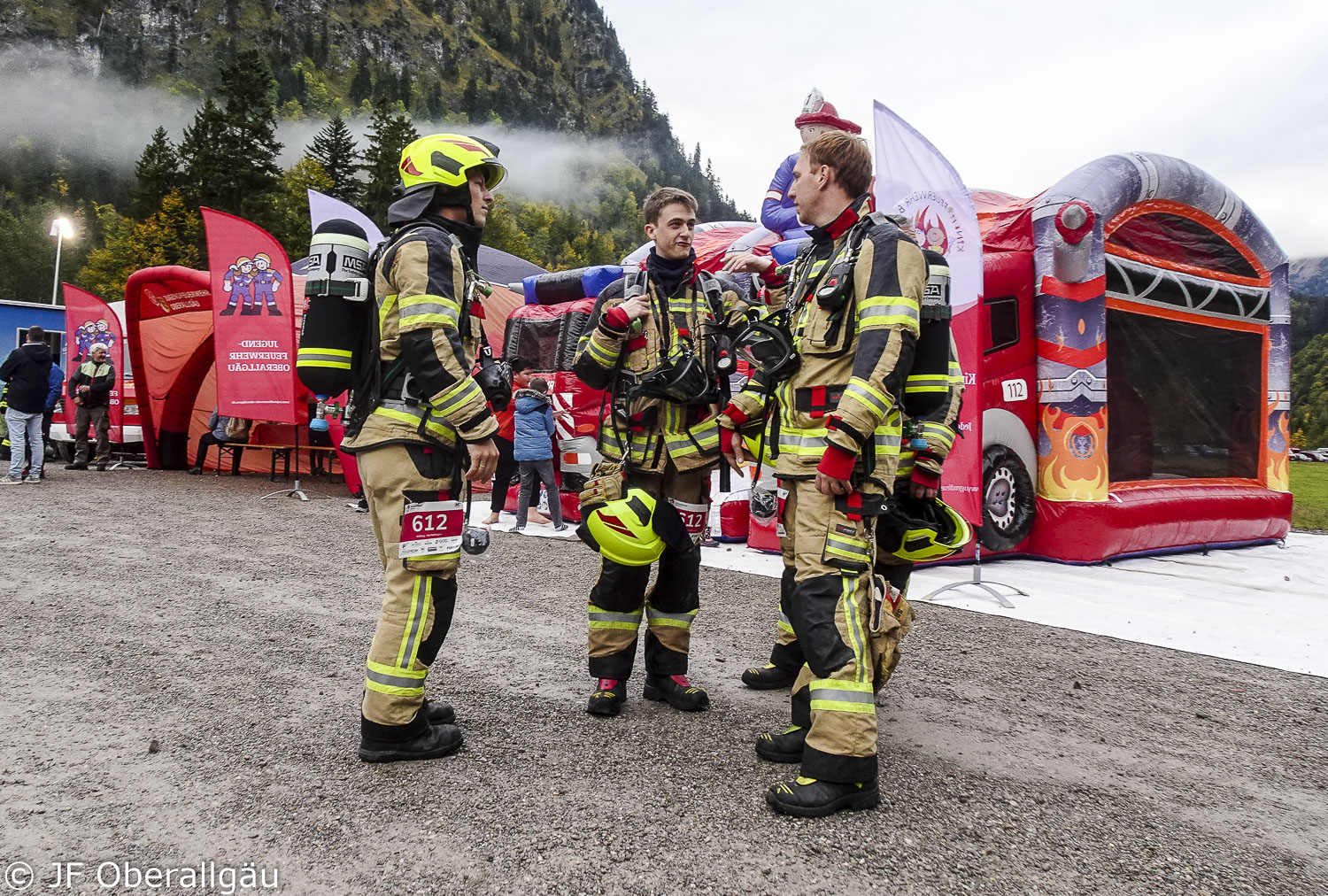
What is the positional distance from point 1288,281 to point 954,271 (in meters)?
5.65

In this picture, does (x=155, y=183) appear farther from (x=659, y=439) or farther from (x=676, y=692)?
(x=676, y=692)

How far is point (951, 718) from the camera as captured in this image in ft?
12.0

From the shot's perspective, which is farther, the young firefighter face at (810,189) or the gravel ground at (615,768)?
the young firefighter face at (810,189)

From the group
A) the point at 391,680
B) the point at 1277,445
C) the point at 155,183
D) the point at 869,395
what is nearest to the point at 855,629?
the point at 869,395

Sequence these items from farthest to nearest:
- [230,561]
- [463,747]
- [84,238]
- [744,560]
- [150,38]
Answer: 1. [150,38]
2. [84,238]
3. [744,560]
4. [230,561]
5. [463,747]

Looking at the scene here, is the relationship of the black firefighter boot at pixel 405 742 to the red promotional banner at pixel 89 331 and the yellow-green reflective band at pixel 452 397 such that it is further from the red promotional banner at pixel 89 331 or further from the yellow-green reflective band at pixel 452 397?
the red promotional banner at pixel 89 331

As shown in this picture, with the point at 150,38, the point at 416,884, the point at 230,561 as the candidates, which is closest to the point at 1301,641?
the point at 416,884

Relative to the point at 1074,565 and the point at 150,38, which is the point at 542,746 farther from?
the point at 150,38

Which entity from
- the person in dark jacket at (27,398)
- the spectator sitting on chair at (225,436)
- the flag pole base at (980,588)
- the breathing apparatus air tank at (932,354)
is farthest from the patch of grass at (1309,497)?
the person in dark jacket at (27,398)

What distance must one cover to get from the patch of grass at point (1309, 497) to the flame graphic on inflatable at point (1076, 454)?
4.49 metres

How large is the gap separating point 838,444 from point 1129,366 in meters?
6.65

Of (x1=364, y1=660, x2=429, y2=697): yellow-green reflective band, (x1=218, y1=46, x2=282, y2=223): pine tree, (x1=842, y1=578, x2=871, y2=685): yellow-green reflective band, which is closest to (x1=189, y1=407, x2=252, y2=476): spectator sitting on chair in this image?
(x1=364, y1=660, x2=429, y2=697): yellow-green reflective band

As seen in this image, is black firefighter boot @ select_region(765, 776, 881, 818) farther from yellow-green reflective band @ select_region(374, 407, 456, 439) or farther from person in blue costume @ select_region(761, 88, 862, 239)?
person in blue costume @ select_region(761, 88, 862, 239)

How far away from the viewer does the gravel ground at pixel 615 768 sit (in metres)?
2.35
